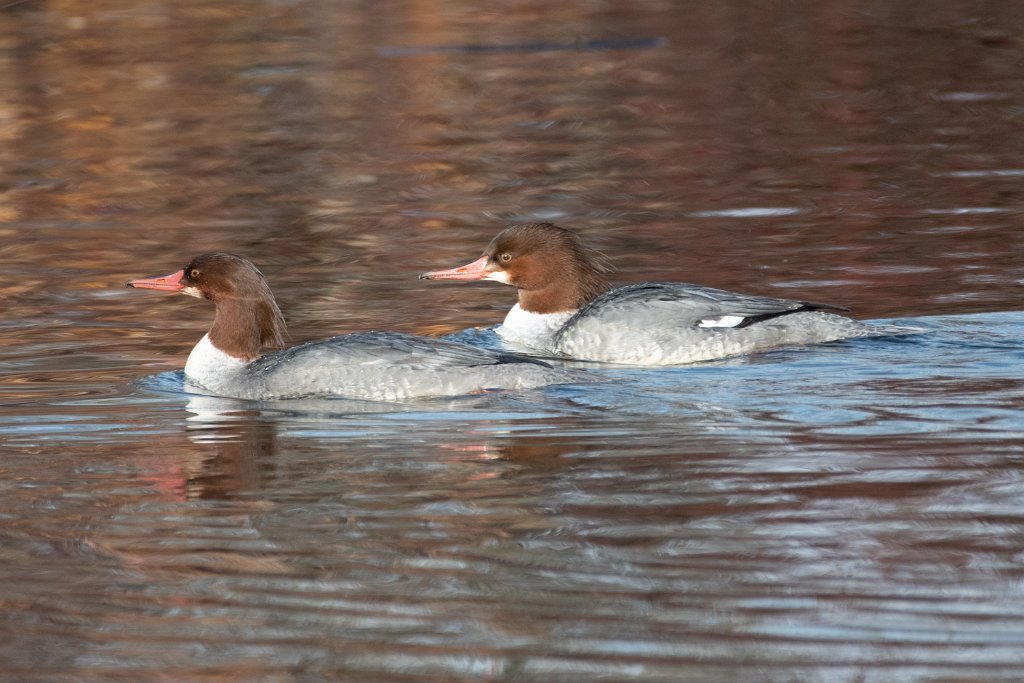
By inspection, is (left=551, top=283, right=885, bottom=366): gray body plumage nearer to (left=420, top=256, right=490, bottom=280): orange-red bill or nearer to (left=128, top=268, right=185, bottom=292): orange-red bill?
(left=420, top=256, right=490, bottom=280): orange-red bill

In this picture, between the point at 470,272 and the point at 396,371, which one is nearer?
the point at 396,371

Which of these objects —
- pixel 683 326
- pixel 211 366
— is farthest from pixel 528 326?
pixel 211 366

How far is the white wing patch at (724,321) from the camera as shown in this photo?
32.7 feet

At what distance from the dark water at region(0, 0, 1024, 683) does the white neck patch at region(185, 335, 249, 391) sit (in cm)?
24

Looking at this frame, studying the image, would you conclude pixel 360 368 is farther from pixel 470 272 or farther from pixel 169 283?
pixel 470 272

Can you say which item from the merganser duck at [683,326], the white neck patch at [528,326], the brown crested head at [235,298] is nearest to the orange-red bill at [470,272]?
the merganser duck at [683,326]

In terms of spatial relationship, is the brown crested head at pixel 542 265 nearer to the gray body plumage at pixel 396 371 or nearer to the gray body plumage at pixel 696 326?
the gray body plumage at pixel 696 326

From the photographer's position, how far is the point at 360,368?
9000 millimetres

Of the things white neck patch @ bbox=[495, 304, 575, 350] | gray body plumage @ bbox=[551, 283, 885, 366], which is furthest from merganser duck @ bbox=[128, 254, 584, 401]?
white neck patch @ bbox=[495, 304, 575, 350]

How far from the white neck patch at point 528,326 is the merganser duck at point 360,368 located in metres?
1.66

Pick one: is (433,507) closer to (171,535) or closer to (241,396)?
(171,535)

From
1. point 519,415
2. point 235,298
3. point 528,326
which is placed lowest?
point 528,326

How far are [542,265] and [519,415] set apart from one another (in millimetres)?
2831

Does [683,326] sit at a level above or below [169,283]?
below
